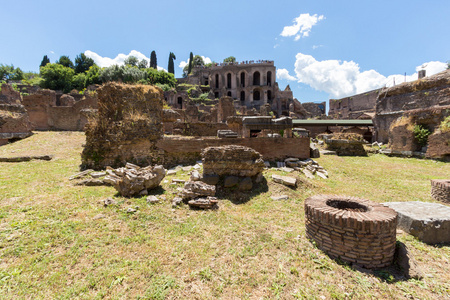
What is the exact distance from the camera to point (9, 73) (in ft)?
157

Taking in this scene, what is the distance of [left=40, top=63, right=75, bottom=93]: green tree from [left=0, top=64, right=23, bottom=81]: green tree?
20.6 meters

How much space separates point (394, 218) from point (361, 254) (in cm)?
76

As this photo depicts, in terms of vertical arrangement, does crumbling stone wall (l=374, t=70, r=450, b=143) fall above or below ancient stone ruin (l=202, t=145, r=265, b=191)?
above

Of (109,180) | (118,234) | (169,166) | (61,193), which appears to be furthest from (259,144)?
(61,193)

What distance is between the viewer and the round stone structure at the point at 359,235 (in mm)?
2771

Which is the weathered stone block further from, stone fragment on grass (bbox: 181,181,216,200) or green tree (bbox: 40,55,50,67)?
green tree (bbox: 40,55,50,67)

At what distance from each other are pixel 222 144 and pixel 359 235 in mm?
6452

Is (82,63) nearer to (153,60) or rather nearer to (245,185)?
(153,60)

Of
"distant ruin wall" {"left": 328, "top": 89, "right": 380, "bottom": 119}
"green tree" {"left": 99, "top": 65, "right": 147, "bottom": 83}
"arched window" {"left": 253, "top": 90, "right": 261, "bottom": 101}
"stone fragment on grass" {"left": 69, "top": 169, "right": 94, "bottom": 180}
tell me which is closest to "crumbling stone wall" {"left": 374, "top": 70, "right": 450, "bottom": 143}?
"distant ruin wall" {"left": 328, "top": 89, "right": 380, "bottom": 119}

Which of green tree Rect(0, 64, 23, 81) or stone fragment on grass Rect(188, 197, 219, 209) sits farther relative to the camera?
green tree Rect(0, 64, 23, 81)

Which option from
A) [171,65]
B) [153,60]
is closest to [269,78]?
[171,65]

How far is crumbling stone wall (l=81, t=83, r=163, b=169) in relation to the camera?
7523 mm

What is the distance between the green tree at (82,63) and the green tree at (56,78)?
8.16 m

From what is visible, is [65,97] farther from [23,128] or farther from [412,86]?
[412,86]
